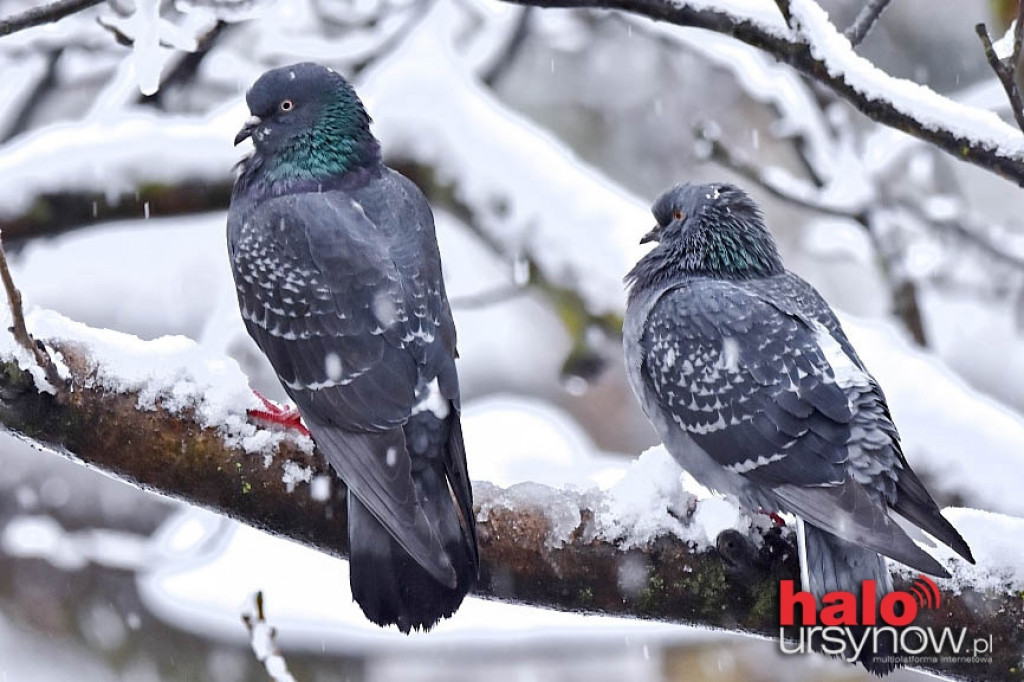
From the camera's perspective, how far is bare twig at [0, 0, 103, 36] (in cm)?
292

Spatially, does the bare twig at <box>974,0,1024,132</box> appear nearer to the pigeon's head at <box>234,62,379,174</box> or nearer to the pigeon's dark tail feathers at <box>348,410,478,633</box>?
the pigeon's dark tail feathers at <box>348,410,478,633</box>

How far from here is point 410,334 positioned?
339 centimetres

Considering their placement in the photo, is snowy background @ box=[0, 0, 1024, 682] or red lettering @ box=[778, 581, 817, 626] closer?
red lettering @ box=[778, 581, 817, 626]

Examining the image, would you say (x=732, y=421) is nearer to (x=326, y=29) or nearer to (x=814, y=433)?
(x=814, y=433)

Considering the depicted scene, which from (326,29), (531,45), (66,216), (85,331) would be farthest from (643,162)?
(85,331)

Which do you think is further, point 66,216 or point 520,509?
point 66,216

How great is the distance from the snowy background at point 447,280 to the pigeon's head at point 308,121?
372 mm

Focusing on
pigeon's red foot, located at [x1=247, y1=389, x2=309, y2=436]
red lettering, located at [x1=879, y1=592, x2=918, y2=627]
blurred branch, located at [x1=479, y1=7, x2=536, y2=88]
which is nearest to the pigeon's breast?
pigeon's red foot, located at [x1=247, y1=389, x2=309, y2=436]

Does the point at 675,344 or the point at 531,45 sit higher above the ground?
the point at 675,344

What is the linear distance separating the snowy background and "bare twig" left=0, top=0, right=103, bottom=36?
0.80m

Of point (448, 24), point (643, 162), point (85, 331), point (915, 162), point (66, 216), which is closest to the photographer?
point (85, 331)

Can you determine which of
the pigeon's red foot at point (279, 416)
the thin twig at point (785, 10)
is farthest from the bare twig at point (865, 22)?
the pigeon's red foot at point (279, 416)

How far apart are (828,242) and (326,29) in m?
2.94

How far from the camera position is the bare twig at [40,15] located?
2920 mm
